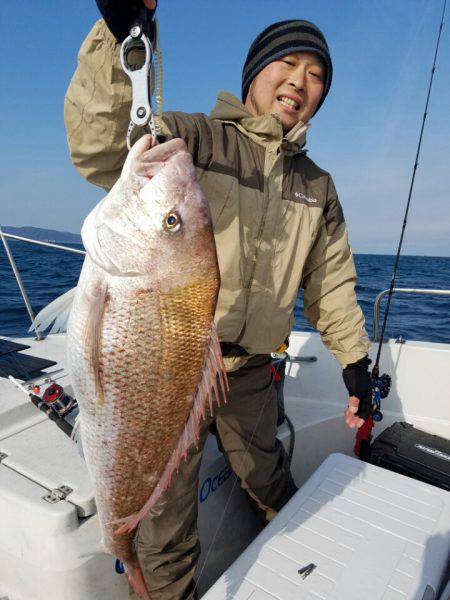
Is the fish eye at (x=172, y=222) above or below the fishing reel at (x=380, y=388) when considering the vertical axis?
above

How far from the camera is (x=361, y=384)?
2.57 meters

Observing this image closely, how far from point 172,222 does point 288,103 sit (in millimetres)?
1210

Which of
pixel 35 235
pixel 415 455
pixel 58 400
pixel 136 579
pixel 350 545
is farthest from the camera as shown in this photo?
pixel 35 235

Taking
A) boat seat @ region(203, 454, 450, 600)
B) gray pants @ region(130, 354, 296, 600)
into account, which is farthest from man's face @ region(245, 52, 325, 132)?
boat seat @ region(203, 454, 450, 600)

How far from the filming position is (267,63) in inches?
89.4

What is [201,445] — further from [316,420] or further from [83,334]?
[316,420]

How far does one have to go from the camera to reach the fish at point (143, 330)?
4.63 ft

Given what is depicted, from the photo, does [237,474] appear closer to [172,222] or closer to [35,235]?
[172,222]

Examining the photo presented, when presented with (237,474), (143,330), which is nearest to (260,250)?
(143,330)

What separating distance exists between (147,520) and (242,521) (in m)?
0.99

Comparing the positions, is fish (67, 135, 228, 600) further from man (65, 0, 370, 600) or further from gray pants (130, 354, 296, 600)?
gray pants (130, 354, 296, 600)

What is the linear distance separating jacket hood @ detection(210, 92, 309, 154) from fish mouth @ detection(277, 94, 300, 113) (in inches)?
3.5

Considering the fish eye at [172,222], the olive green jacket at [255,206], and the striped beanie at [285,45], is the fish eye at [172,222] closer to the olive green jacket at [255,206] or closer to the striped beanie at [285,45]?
the olive green jacket at [255,206]

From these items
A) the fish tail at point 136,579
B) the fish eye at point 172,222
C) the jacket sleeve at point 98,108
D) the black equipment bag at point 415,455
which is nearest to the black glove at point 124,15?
the jacket sleeve at point 98,108
